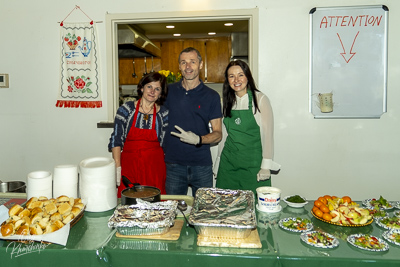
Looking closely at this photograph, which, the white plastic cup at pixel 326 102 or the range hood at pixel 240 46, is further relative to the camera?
the range hood at pixel 240 46

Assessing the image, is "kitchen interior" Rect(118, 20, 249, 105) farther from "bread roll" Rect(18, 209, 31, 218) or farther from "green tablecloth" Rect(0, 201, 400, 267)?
"green tablecloth" Rect(0, 201, 400, 267)

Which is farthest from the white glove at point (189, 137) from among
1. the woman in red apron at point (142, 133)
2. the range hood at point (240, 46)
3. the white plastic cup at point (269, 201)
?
the range hood at point (240, 46)

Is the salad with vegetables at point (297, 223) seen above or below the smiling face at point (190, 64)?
below

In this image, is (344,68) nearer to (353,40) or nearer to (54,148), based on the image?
(353,40)

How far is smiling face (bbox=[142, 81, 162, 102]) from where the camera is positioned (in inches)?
102

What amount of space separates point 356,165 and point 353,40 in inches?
42.8

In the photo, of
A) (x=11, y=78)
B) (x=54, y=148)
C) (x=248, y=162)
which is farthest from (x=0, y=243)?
(x=11, y=78)

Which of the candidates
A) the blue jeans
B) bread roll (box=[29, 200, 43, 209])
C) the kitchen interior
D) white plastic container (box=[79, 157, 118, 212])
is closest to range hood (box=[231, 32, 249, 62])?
the kitchen interior

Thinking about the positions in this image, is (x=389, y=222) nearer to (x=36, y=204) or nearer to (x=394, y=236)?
(x=394, y=236)

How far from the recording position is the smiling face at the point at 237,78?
101 inches

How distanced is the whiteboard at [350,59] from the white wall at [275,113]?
0.06 metres

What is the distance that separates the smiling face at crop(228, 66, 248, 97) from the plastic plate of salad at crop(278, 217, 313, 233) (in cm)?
114

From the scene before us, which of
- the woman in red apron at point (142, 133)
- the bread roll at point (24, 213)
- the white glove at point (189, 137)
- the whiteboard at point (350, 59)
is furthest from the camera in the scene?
the whiteboard at point (350, 59)

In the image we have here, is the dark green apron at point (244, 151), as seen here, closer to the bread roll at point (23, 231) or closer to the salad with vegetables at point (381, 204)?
the salad with vegetables at point (381, 204)
